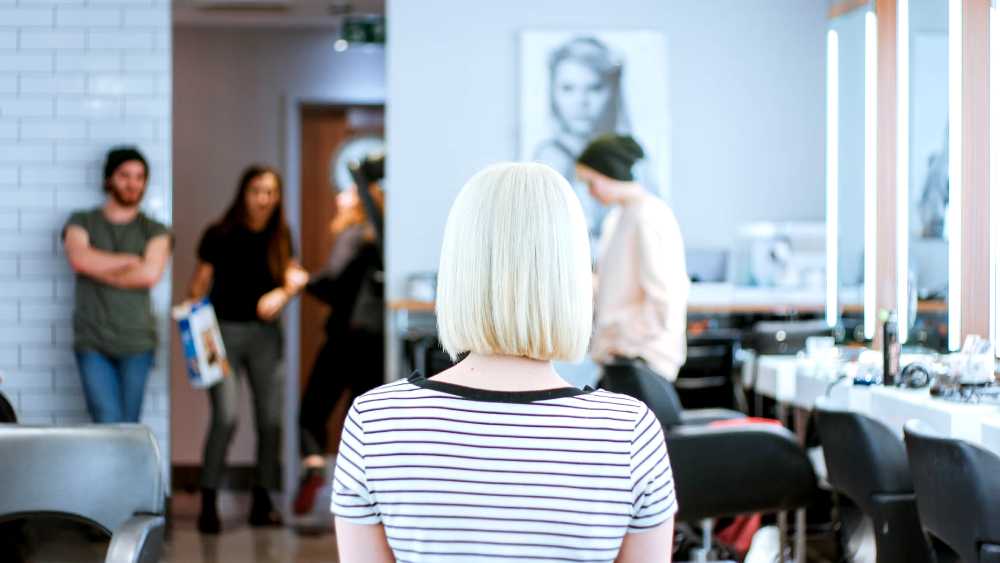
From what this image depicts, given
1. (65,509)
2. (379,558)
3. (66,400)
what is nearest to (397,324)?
(66,400)

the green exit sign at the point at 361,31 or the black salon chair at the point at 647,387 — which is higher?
the green exit sign at the point at 361,31

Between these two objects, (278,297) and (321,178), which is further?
Answer: (321,178)

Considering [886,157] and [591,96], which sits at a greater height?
[591,96]

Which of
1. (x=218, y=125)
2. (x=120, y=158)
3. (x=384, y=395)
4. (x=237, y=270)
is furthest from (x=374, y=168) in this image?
(x=384, y=395)

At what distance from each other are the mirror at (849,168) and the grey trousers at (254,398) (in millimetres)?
2557

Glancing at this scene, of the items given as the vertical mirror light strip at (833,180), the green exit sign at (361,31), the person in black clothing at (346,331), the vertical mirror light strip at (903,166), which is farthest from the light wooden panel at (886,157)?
the green exit sign at (361,31)

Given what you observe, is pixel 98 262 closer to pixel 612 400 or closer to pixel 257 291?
pixel 257 291

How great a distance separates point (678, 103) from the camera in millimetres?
6770

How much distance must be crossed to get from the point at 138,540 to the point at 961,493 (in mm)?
1479

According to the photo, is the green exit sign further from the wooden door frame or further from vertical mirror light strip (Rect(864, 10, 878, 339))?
vertical mirror light strip (Rect(864, 10, 878, 339))

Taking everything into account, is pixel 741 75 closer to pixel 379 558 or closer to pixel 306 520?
pixel 306 520

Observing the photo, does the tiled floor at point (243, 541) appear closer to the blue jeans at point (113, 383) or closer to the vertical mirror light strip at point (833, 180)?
the blue jeans at point (113, 383)

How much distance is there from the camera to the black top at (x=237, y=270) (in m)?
6.02

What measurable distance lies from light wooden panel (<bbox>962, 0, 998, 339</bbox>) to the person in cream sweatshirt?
39.1 inches
